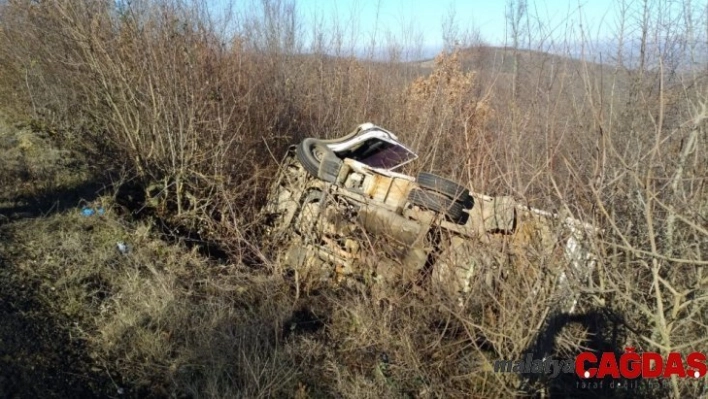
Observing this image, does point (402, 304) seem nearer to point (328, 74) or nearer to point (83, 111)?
point (83, 111)

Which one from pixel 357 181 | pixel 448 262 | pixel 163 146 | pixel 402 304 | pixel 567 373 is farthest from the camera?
pixel 163 146

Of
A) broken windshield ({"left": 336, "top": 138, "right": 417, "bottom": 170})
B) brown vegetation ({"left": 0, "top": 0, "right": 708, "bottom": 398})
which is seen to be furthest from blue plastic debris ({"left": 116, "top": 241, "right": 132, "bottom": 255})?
broken windshield ({"left": 336, "top": 138, "right": 417, "bottom": 170})

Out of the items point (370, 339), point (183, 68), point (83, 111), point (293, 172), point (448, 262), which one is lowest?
point (370, 339)

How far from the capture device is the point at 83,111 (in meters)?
6.73

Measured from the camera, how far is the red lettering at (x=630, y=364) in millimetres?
2895

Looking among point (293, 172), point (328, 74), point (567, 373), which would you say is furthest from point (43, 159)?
point (567, 373)

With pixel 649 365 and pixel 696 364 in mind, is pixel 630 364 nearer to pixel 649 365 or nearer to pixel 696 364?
pixel 649 365

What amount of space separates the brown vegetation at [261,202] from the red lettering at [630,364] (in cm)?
13

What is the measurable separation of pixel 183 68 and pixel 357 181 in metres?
2.47

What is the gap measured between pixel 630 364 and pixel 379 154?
10.7ft

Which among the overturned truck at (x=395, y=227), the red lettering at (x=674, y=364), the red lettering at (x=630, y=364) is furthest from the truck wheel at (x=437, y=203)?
the red lettering at (x=674, y=364)

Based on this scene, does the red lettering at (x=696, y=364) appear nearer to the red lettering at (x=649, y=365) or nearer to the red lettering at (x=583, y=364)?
the red lettering at (x=649, y=365)

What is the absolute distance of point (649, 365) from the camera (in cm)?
282

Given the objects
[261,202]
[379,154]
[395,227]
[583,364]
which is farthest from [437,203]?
[261,202]
